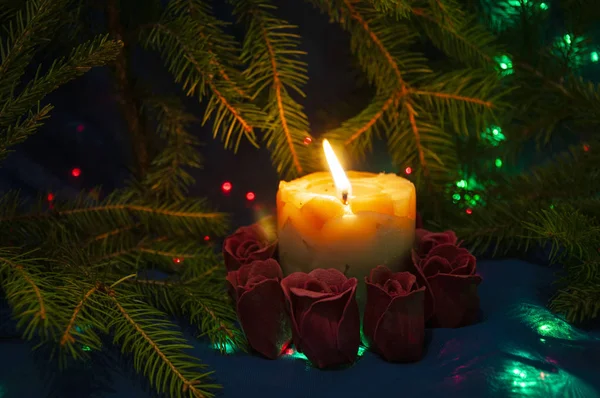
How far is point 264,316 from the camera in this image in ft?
2.26

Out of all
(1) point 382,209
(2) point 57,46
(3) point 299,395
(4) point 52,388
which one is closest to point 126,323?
(4) point 52,388

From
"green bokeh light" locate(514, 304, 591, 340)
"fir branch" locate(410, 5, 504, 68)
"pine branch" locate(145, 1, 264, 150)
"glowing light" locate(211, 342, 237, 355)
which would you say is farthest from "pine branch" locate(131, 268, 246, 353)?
"fir branch" locate(410, 5, 504, 68)

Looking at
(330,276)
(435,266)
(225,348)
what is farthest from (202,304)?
(435,266)

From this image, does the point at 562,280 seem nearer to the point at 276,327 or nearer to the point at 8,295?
the point at 276,327

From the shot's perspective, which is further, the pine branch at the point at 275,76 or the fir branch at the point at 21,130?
the pine branch at the point at 275,76

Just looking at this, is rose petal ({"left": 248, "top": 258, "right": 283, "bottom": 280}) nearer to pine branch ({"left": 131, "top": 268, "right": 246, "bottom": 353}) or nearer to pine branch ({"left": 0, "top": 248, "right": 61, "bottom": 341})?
pine branch ({"left": 131, "top": 268, "right": 246, "bottom": 353})

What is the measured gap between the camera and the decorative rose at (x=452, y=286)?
72cm

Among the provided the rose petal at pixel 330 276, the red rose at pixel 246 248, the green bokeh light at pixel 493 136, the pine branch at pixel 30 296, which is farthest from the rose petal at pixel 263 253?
the green bokeh light at pixel 493 136

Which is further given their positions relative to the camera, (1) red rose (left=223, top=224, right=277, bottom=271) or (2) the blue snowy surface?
(1) red rose (left=223, top=224, right=277, bottom=271)

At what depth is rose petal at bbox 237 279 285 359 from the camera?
26.8 inches

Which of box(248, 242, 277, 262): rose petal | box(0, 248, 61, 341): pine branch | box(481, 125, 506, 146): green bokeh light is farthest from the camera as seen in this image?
box(481, 125, 506, 146): green bokeh light

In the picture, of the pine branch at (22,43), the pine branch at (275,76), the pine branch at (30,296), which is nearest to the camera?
the pine branch at (30,296)

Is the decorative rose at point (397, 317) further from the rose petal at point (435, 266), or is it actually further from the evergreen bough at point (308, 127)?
the evergreen bough at point (308, 127)

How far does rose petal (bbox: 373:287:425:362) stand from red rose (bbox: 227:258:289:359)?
110 mm
